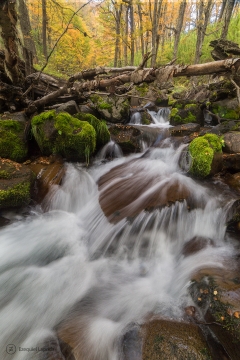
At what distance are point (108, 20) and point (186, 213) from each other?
20.3 meters

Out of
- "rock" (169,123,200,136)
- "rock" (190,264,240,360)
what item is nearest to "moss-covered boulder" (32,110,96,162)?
"rock" (169,123,200,136)

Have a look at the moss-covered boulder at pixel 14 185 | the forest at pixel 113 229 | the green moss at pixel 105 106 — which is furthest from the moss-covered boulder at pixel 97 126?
the green moss at pixel 105 106

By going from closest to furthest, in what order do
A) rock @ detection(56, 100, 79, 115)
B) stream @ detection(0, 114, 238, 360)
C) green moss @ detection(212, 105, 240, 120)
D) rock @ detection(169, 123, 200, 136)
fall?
stream @ detection(0, 114, 238, 360) < rock @ detection(56, 100, 79, 115) < rock @ detection(169, 123, 200, 136) < green moss @ detection(212, 105, 240, 120)

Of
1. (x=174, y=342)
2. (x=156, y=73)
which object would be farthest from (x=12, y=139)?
(x=174, y=342)

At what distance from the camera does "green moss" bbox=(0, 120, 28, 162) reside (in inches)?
190

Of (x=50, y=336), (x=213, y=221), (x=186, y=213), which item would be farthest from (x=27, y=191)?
(x=213, y=221)

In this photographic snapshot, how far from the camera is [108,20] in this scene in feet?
59.8

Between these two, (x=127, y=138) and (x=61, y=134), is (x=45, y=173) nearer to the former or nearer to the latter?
(x=61, y=134)

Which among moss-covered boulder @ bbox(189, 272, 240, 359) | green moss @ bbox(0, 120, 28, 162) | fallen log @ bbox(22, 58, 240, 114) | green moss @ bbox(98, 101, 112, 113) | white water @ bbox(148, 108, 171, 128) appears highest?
fallen log @ bbox(22, 58, 240, 114)

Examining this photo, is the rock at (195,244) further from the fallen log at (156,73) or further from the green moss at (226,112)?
the green moss at (226,112)

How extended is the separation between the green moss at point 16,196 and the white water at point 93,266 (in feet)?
1.26

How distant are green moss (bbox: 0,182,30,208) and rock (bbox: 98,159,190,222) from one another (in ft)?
5.11

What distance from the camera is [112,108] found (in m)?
8.55

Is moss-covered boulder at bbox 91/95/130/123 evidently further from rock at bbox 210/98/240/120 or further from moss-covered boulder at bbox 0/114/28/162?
moss-covered boulder at bbox 0/114/28/162
